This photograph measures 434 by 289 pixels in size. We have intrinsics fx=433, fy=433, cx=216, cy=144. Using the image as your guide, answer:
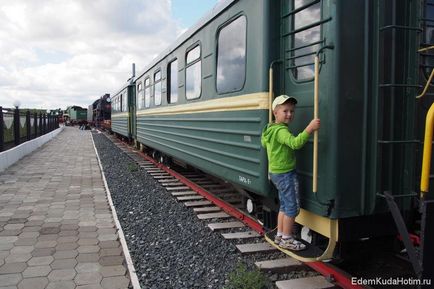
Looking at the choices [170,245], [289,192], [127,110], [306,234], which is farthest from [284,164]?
[127,110]

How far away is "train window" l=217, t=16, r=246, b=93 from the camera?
4730mm

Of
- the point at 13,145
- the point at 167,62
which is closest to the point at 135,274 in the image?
the point at 167,62

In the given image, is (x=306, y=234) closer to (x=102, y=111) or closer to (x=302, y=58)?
(x=302, y=58)

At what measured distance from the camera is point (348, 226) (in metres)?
3.43

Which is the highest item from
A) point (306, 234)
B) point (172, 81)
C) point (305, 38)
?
point (172, 81)

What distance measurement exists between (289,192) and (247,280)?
828 mm

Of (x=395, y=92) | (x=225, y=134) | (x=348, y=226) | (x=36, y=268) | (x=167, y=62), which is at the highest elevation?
(x=167, y=62)

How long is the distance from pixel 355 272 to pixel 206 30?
3.68 m

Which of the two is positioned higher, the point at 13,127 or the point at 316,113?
the point at 316,113

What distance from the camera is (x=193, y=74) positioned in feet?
22.3

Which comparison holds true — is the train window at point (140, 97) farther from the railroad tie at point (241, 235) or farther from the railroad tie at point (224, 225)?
the railroad tie at point (241, 235)

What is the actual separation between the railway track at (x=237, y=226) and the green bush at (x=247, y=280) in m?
0.15

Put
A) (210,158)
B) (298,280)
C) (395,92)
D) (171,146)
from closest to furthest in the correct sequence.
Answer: (395,92) → (298,280) → (210,158) → (171,146)

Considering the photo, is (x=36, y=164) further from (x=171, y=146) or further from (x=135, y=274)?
(x=135, y=274)
